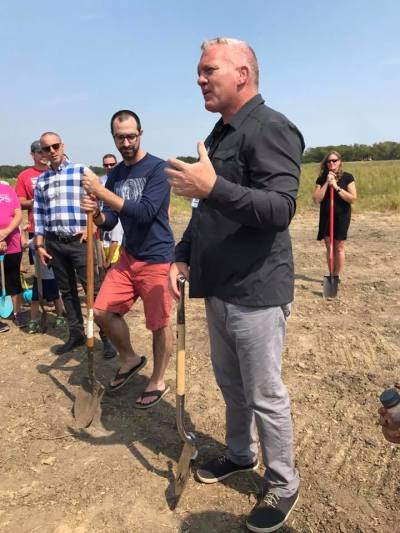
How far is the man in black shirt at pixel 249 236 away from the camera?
2.00 m

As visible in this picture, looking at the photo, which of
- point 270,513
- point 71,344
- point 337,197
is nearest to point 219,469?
point 270,513

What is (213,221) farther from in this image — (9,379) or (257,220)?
(9,379)

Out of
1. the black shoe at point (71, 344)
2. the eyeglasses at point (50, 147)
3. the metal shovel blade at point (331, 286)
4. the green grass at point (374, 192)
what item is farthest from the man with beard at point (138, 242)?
the green grass at point (374, 192)

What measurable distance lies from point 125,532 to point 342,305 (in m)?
4.65

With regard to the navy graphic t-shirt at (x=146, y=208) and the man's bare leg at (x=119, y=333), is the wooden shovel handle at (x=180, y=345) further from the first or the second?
the man's bare leg at (x=119, y=333)

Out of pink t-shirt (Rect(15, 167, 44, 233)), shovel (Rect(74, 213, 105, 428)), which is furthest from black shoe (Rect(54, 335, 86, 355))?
pink t-shirt (Rect(15, 167, 44, 233))

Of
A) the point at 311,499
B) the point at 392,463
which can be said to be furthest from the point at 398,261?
the point at 311,499

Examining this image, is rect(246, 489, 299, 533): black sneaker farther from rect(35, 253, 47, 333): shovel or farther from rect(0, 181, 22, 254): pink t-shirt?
rect(0, 181, 22, 254): pink t-shirt

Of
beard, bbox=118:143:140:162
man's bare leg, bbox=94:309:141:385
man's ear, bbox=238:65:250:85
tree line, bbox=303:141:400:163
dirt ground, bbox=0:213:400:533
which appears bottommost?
dirt ground, bbox=0:213:400:533

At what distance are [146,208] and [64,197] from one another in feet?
5.37

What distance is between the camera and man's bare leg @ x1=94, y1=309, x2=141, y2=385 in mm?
3777

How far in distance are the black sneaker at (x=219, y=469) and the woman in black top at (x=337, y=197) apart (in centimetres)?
470

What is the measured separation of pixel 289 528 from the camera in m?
2.48

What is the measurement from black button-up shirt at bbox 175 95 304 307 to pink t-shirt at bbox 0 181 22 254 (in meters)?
3.87
